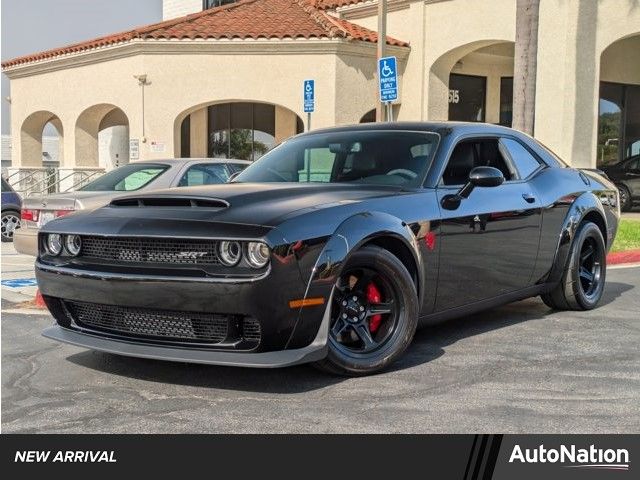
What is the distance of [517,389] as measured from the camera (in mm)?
4965

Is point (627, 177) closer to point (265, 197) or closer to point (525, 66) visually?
point (525, 66)

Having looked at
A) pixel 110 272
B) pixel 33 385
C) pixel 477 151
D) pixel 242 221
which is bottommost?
pixel 33 385

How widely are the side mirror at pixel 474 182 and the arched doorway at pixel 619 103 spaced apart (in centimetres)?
1709

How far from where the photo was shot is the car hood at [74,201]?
9602 mm

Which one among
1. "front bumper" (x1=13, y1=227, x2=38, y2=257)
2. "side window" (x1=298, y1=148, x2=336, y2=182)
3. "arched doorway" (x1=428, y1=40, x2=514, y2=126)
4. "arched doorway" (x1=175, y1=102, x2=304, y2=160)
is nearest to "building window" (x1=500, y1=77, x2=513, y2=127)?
"arched doorway" (x1=428, y1=40, x2=514, y2=126)

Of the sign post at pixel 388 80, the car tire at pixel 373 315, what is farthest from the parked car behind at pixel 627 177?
the car tire at pixel 373 315

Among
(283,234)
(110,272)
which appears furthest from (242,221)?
(110,272)

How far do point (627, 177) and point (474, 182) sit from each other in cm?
1623

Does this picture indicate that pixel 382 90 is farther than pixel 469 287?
Yes

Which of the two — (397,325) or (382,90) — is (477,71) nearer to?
(382,90)

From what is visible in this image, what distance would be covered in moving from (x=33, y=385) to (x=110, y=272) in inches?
34.2

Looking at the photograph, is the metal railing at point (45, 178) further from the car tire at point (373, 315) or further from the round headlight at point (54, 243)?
the car tire at point (373, 315)

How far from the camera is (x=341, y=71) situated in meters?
19.5

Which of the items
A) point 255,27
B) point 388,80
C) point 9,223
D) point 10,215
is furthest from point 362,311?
point 255,27
